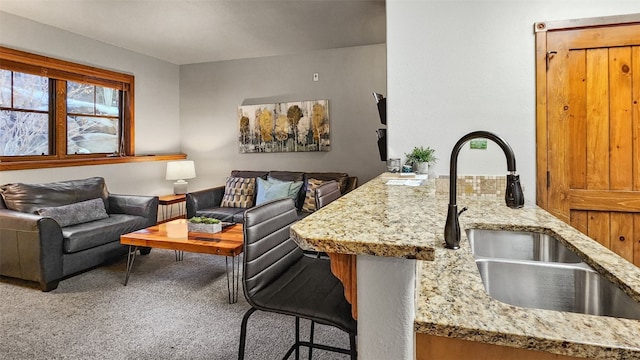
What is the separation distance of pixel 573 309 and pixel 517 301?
0.15 m

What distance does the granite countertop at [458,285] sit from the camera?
1.97 ft

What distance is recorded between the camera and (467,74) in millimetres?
2193

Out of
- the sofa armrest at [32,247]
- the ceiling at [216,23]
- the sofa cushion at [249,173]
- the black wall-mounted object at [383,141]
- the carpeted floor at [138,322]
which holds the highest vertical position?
the ceiling at [216,23]

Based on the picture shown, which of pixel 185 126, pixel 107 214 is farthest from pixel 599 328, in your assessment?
pixel 185 126

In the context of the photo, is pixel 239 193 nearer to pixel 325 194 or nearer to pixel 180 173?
pixel 180 173

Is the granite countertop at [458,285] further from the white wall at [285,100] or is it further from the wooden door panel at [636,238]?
the white wall at [285,100]

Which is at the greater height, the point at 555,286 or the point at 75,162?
the point at 75,162

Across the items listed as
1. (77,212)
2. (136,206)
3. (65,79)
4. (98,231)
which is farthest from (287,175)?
(65,79)

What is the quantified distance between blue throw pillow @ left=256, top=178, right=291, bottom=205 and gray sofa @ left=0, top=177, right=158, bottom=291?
1.19 meters

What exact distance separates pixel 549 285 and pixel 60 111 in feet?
15.3

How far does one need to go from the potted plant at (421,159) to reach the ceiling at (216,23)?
1669 millimetres

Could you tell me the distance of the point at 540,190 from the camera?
2.12 m

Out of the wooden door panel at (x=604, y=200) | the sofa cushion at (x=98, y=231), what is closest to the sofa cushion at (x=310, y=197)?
the sofa cushion at (x=98, y=231)

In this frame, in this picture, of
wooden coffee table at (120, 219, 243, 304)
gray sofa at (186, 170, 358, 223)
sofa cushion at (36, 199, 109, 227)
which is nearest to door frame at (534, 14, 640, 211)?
wooden coffee table at (120, 219, 243, 304)
